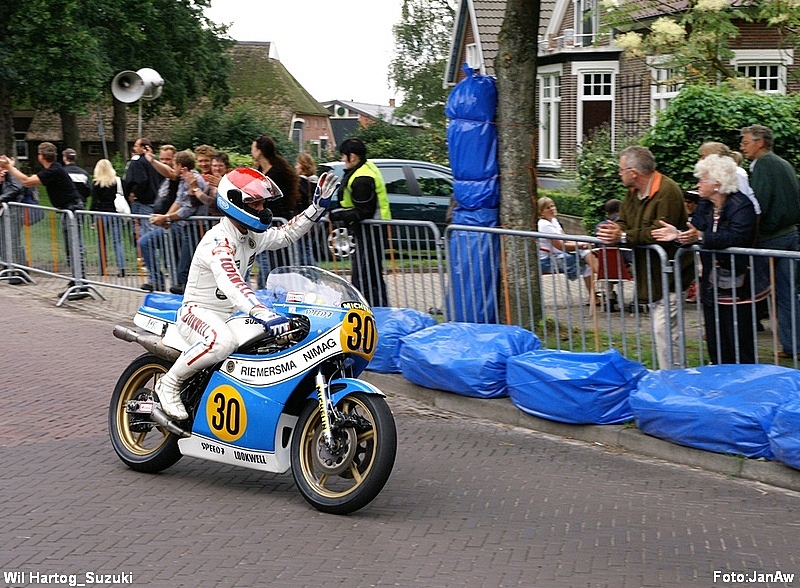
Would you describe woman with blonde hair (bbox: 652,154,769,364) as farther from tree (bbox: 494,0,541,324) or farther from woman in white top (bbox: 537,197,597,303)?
tree (bbox: 494,0,541,324)

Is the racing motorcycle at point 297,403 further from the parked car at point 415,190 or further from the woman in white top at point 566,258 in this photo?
the parked car at point 415,190

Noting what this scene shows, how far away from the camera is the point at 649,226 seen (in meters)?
7.94

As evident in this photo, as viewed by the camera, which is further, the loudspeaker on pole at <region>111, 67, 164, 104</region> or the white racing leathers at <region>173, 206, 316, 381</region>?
the loudspeaker on pole at <region>111, 67, 164, 104</region>

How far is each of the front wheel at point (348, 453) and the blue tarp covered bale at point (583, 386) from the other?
84.2 inches

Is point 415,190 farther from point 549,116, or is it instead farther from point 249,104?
point 249,104

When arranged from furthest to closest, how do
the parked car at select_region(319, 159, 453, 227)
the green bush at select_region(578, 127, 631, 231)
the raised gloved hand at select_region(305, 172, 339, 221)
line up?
the parked car at select_region(319, 159, 453, 227), the green bush at select_region(578, 127, 631, 231), the raised gloved hand at select_region(305, 172, 339, 221)

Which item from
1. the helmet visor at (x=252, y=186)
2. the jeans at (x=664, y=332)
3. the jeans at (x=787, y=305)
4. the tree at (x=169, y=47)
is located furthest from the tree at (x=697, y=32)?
the tree at (x=169, y=47)

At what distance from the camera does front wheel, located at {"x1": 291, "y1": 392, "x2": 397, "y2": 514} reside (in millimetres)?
5500

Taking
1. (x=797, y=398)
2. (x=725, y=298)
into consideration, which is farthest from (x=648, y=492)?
(x=725, y=298)

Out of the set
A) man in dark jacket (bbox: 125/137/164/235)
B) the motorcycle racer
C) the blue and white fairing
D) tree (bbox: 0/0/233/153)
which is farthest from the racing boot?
tree (bbox: 0/0/233/153)

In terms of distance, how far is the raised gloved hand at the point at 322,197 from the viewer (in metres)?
6.81

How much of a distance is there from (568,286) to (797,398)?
2.38m

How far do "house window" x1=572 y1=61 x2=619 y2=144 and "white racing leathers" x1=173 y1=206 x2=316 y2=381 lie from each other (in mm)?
26110

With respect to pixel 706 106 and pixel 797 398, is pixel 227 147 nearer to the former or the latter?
pixel 706 106
